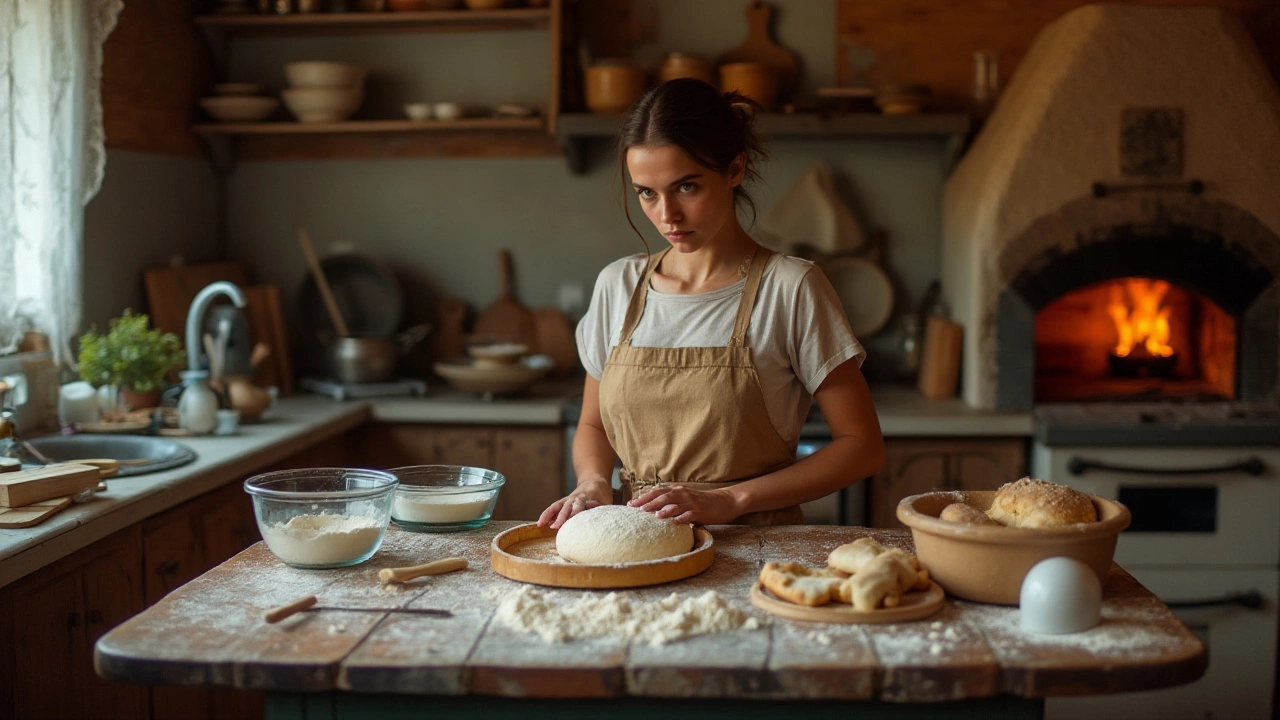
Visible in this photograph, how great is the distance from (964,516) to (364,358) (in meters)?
2.73

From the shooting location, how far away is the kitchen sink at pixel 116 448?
2.86 metres

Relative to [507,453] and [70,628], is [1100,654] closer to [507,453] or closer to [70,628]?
[70,628]

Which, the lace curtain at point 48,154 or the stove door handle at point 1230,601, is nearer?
the lace curtain at point 48,154

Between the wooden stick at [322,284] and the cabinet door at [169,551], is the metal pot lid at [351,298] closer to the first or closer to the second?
the wooden stick at [322,284]

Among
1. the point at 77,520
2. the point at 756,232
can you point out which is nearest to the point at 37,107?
the point at 77,520

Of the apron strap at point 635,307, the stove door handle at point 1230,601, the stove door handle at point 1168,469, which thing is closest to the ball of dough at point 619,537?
the apron strap at point 635,307

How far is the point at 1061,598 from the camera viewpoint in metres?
1.40

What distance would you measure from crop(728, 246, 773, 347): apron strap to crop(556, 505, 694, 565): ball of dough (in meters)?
0.50

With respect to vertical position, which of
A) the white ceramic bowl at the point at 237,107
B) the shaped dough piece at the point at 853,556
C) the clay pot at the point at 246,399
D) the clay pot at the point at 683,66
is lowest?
the shaped dough piece at the point at 853,556

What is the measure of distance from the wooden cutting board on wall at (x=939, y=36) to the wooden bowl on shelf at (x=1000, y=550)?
290 centimetres

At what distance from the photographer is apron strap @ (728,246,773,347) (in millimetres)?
2158

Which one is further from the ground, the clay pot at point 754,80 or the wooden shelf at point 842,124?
the clay pot at point 754,80

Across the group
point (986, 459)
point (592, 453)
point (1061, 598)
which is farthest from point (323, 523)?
point (986, 459)

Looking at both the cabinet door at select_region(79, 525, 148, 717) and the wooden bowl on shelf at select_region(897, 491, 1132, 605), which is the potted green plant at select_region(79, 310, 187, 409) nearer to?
the cabinet door at select_region(79, 525, 148, 717)
